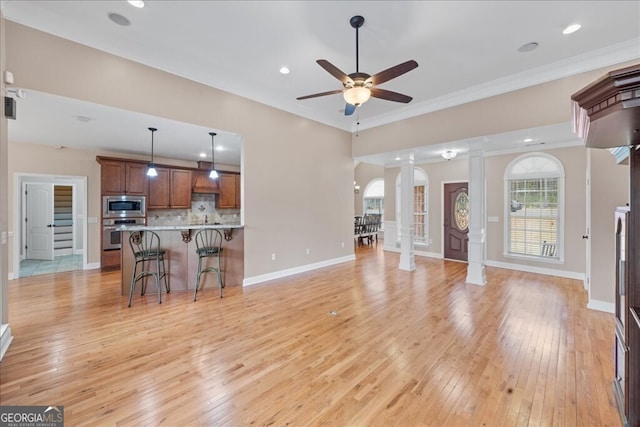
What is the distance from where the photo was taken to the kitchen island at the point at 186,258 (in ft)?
14.0

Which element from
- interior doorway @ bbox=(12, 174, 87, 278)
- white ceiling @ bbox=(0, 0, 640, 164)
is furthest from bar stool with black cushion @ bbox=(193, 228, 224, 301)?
interior doorway @ bbox=(12, 174, 87, 278)

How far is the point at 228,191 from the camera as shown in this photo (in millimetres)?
8172

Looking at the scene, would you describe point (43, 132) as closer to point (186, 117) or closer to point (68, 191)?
point (186, 117)

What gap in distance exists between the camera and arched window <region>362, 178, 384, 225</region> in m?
11.2

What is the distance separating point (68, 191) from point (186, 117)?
22.9ft

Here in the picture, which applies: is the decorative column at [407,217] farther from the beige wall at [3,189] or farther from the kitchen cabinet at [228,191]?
the beige wall at [3,189]

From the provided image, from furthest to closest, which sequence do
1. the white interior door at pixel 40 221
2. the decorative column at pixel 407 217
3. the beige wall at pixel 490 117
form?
the white interior door at pixel 40 221, the decorative column at pixel 407 217, the beige wall at pixel 490 117

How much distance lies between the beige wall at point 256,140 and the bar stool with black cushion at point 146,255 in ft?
4.56

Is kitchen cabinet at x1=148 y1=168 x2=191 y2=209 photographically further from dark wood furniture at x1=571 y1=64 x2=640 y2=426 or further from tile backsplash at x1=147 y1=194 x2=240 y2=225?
dark wood furniture at x1=571 y1=64 x2=640 y2=426

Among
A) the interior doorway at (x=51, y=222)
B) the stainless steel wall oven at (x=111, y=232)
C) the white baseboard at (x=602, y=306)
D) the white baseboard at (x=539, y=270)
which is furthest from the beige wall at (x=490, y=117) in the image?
the interior doorway at (x=51, y=222)

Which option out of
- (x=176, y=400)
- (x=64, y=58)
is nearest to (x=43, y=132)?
(x=64, y=58)

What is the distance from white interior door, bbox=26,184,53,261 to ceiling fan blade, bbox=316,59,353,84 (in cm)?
894

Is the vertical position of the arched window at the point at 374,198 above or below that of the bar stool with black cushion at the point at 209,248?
above

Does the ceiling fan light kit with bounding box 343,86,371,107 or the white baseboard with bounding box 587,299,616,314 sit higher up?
the ceiling fan light kit with bounding box 343,86,371,107
